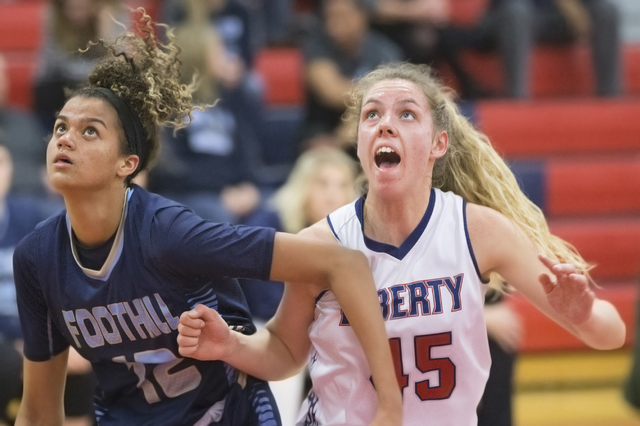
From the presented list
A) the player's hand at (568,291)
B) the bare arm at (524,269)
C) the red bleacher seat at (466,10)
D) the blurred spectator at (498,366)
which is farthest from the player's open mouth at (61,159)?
the red bleacher seat at (466,10)

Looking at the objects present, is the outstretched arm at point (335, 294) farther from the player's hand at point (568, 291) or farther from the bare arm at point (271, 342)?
the player's hand at point (568, 291)

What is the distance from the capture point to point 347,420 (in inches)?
82.2

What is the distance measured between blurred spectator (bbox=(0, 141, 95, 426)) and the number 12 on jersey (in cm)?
154

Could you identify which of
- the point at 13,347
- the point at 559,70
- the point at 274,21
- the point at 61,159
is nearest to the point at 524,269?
the point at 61,159

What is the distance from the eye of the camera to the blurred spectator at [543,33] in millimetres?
5484

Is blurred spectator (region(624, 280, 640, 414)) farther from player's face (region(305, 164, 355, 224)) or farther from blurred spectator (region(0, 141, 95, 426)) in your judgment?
blurred spectator (region(0, 141, 95, 426))

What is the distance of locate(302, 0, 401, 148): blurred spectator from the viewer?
483 centimetres

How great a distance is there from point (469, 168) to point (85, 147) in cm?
105

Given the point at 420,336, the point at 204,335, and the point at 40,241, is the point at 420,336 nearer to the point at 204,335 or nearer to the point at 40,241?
the point at 204,335

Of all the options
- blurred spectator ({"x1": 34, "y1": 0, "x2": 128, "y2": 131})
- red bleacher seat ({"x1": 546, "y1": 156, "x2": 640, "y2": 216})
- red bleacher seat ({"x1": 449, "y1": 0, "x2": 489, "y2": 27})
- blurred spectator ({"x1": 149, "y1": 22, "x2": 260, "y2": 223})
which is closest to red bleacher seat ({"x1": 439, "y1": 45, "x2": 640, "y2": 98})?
red bleacher seat ({"x1": 449, "y1": 0, "x2": 489, "y2": 27})

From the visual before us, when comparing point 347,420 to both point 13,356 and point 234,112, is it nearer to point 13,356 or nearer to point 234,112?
point 13,356

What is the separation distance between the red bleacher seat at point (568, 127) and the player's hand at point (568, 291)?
347cm

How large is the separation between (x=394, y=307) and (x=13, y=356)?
1.77m

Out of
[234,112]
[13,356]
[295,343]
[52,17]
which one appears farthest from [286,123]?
[295,343]
